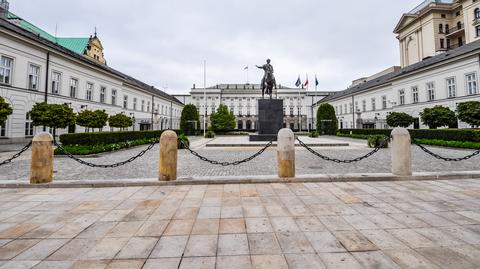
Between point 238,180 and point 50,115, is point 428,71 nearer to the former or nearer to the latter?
point 238,180

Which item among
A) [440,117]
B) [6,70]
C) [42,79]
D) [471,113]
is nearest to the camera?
[471,113]

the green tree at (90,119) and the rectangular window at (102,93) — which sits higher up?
the rectangular window at (102,93)

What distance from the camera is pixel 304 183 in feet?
21.4

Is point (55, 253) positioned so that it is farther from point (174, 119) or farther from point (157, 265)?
point (174, 119)

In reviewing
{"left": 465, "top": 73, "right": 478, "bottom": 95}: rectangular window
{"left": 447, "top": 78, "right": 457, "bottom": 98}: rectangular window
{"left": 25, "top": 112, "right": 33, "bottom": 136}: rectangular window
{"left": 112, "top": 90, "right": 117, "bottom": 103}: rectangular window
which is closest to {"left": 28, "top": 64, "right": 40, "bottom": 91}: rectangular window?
{"left": 25, "top": 112, "right": 33, "bottom": 136}: rectangular window

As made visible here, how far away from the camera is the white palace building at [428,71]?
2553cm

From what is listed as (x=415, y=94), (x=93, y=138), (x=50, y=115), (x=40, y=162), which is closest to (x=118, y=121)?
(x=50, y=115)

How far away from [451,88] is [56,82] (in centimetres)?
4631

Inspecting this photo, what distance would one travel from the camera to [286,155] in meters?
6.79

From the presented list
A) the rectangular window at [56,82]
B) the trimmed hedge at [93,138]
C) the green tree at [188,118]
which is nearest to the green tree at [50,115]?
the trimmed hedge at [93,138]

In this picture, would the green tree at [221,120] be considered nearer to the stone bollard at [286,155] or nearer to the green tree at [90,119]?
the green tree at [90,119]

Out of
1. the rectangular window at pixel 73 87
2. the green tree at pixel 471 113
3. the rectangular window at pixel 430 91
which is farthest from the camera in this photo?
the rectangular window at pixel 430 91

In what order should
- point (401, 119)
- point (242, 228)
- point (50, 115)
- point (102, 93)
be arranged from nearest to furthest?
point (242, 228)
point (50, 115)
point (401, 119)
point (102, 93)

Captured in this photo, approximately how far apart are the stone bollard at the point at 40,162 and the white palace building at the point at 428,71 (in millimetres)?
34914
